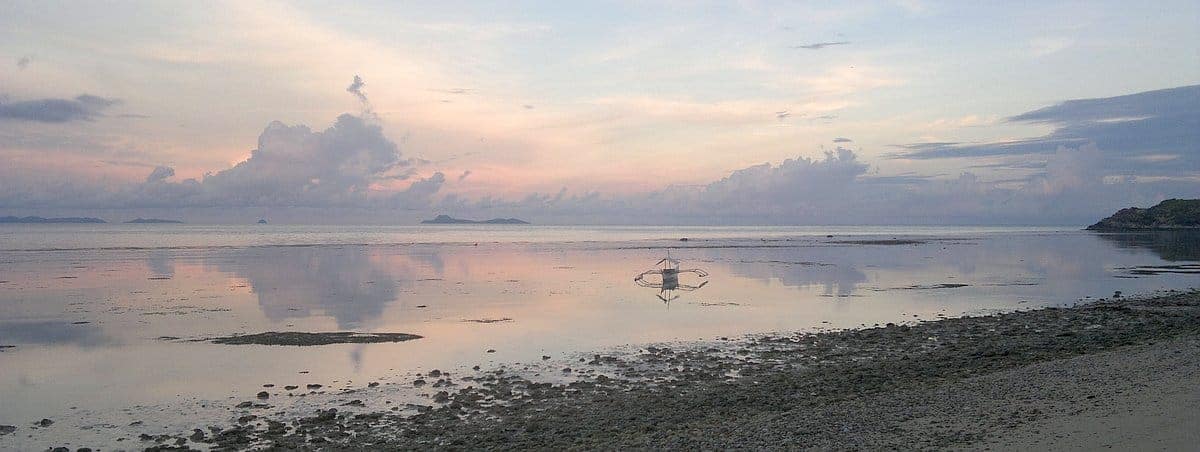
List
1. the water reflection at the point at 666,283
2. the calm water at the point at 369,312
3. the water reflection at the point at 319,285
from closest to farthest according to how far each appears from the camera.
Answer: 1. the calm water at the point at 369,312
2. the water reflection at the point at 319,285
3. the water reflection at the point at 666,283

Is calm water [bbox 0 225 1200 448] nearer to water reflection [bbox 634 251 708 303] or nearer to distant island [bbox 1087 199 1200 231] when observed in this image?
water reflection [bbox 634 251 708 303]

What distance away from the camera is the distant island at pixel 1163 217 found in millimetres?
154750

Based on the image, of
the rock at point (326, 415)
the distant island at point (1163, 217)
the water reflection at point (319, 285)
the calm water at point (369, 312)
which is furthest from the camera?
the distant island at point (1163, 217)

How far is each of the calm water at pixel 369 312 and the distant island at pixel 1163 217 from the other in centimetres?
12204

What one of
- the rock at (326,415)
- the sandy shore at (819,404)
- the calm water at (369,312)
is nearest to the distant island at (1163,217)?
the calm water at (369,312)

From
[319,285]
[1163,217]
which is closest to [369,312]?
[319,285]

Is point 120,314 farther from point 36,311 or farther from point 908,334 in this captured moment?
point 908,334

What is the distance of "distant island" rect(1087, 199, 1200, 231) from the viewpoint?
508 feet

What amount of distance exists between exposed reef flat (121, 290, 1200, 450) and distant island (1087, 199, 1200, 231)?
16831 centimetres

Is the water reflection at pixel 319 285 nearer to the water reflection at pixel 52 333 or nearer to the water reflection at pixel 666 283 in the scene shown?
the water reflection at pixel 52 333

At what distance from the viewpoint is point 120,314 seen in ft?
88.1

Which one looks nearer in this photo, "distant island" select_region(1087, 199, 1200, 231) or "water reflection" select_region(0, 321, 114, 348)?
"water reflection" select_region(0, 321, 114, 348)

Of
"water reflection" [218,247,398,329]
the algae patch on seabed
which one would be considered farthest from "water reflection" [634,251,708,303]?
the algae patch on seabed

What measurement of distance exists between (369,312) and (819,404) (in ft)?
63.3
